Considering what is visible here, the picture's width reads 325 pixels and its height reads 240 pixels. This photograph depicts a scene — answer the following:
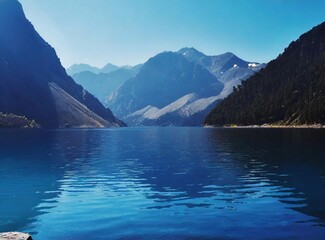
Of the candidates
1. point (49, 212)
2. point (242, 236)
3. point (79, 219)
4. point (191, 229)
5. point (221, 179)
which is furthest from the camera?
point (221, 179)

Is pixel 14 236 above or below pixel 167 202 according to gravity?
above

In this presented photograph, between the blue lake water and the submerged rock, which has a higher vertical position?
the submerged rock

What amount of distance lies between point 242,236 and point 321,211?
9.69m

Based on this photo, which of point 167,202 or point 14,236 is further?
point 167,202

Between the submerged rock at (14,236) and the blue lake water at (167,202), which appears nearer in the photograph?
the submerged rock at (14,236)

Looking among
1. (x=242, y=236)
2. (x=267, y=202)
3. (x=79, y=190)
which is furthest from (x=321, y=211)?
(x=79, y=190)

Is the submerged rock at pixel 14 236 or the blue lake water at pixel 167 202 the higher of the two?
the submerged rock at pixel 14 236

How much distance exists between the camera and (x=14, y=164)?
64750mm

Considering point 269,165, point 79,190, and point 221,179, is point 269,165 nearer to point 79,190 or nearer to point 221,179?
point 221,179

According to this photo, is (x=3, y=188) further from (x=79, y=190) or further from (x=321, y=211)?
(x=321, y=211)

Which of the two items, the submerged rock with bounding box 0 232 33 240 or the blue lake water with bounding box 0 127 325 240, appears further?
the blue lake water with bounding box 0 127 325 240

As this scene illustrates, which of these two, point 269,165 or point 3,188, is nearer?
point 3,188

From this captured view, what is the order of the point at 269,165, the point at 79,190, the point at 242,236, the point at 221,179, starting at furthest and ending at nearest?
the point at 269,165
the point at 221,179
the point at 79,190
the point at 242,236

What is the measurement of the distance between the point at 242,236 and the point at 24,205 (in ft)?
66.9
